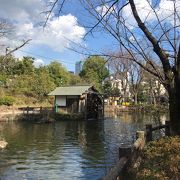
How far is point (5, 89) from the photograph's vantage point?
177 ft

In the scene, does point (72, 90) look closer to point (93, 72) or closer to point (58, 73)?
point (58, 73)

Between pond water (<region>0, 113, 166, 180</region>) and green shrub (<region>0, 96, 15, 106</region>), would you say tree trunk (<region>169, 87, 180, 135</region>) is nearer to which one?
pond water (<region>0, 113, 166, 180</region>)

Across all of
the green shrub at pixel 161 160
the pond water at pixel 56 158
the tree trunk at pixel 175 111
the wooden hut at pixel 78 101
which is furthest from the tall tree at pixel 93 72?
the green shrub at pixel 161 160

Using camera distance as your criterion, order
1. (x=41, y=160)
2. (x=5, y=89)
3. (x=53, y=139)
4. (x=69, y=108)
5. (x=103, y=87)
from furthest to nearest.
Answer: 1. (x=103, y=87)
2. (x=5, y=89)
3. (x=69, y=108)
4. (x=53, y=139)
5. (x=41, y=160)

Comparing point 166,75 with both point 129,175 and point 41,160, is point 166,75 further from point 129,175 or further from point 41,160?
point 41,160

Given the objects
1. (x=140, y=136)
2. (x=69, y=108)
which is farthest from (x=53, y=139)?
(x=69, y=108)

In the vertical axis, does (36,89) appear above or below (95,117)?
above

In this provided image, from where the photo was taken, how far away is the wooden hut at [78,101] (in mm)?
43781

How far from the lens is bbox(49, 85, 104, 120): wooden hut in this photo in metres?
43.8

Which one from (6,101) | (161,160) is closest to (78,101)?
(6,101)

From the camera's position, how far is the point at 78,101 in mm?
44156

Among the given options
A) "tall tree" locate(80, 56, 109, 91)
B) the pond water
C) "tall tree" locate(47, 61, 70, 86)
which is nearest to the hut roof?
"tall tree" locate(47, 61, 70, 86)

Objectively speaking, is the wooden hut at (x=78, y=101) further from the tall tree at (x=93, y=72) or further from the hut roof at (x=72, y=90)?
the tall tree at (x=93, y=72)

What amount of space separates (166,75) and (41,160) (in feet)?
27.4
